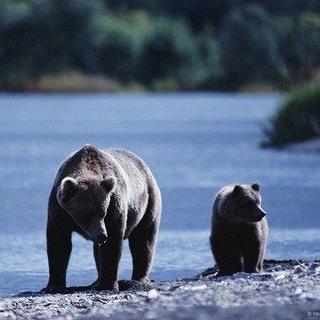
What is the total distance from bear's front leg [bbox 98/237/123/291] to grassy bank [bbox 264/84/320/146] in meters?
20.2

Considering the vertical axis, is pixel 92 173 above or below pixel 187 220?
above

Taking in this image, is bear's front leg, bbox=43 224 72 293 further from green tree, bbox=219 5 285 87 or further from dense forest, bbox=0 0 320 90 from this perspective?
dense forest, bbox=0 0 320 90

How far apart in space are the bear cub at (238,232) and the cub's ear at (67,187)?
1.91 m

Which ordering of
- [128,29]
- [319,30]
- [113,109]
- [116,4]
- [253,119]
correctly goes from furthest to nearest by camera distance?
[116,4] < [128,29] < [113,109] < [319,30] < [253,119]

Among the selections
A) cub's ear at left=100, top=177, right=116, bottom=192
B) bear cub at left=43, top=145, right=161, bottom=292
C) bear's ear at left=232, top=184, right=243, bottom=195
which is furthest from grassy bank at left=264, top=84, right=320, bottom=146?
cub's ear at left=100, top=177, right=116, bottom=192

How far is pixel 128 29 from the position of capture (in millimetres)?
99812

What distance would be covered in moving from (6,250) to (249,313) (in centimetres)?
687

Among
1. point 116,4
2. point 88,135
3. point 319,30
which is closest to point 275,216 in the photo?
point 88,135

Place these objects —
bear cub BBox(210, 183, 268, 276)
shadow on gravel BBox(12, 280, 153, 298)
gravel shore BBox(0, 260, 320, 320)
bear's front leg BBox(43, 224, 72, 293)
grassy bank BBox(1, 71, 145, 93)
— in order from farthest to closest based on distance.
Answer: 1. grassy bank BBox(1, 71, 145, 93)
2. bear cub BBox(210, 183, 268, 276)
3. shadow on gravel BBox(12, 280, 153, 298)
4. bear's front leg BBox(43, 224, 72, 293)
5. gravel shore BBox(0, 260, 320, 320)

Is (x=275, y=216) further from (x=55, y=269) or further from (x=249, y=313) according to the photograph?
(x=249, y=313)

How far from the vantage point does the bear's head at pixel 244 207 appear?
11.9 metres

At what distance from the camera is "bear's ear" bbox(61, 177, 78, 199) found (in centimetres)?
1033

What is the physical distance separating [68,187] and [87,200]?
0.19 meters

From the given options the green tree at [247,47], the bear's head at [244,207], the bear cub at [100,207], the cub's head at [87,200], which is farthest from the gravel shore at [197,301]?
the green tree at [247,47]
